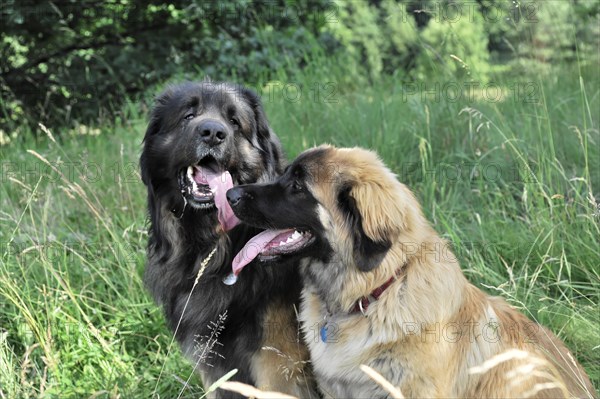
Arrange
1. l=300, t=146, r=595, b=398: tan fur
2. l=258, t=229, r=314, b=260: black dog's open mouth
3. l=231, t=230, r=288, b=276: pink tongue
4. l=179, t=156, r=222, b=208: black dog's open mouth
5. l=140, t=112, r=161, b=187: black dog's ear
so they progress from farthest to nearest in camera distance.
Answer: l=140, t=112, r=161, b=187: black dog's ear, l=179, t=156, r=222, b=208: black dog's open mouth, l=231, t=230, r=288, b=276: pink tongue, l=258, t=229, r=314, b=260: black dog's open mouth, l=300, t=146, r=595, b=398: tan fur

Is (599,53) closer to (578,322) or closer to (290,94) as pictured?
(290,94)

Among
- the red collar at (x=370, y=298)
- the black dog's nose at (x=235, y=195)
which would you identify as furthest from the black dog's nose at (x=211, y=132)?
the red collar at (x=370, y=298)

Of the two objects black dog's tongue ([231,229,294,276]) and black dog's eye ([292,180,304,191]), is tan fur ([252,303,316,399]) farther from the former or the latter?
black dog's eye ([292,180,304,191])

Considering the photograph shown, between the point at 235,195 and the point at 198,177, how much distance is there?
44cm

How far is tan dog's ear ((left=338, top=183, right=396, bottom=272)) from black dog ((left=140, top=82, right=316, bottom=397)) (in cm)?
68

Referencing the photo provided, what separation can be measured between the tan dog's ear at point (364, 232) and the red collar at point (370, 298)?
0.46 ft

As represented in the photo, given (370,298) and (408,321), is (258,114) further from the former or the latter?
(408,321)

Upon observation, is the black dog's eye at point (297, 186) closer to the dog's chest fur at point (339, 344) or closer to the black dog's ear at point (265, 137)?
the dog's chest fur at point (339, 344)

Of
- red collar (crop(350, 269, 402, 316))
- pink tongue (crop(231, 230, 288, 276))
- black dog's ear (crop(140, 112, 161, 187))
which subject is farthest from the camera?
black dog's ear (crop(140, 112, 161, 187))

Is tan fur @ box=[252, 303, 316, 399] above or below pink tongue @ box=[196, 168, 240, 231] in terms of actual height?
below

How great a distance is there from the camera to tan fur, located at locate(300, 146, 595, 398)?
10.1ft

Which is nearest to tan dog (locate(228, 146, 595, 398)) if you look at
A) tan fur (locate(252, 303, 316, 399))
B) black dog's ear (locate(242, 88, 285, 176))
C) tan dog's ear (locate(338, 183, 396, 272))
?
tan dog's ear (locate(338, 183, 396, 272))

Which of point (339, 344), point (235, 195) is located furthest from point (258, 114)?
point (339, 344)

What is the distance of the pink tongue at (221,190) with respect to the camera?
3.65 metres
